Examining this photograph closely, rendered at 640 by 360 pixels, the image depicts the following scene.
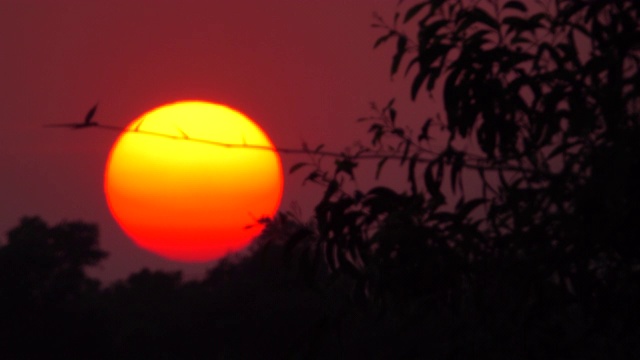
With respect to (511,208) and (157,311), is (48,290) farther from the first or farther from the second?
(511,208)

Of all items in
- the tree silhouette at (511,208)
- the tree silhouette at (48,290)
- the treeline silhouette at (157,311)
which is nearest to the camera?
the tree silhouette at (511,208)

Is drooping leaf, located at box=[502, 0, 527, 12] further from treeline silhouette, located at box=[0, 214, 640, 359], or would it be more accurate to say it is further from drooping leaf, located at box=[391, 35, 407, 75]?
treeline silhouette, located at box=[0, 214, 640, 359]

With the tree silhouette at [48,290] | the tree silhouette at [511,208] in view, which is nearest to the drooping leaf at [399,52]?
the tree silhouette at [511,208]

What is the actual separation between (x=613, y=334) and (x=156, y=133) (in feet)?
9.19

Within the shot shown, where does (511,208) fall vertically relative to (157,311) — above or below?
below

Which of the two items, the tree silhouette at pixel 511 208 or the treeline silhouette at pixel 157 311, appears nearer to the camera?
the tree silhouette at pixel 511 208

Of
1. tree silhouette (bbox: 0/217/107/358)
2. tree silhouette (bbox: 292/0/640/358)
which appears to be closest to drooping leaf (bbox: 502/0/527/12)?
tree silhouette (bbox: 292/0/640/358)

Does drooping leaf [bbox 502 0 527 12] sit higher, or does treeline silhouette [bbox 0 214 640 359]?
treeline silhouette [bbox 0 214 640 359]

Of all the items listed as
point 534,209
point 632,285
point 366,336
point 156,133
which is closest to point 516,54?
point 534,209

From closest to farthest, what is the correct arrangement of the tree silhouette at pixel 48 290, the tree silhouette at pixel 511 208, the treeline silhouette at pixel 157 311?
the tree silhouette at pixel 511 208 → the treeline silhouette at pixel 157 311 → the tree silhouette at pixel 48 290

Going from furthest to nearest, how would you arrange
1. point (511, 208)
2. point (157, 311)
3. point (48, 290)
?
point (48, 290)
point (157, 311)
point (511, 208)

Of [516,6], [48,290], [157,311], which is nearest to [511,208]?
[516,6]

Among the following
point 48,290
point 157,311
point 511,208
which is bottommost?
point 511,208

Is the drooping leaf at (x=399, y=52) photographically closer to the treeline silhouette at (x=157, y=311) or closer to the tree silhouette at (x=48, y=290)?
the treeline silhouette at (x=157, y=311)
